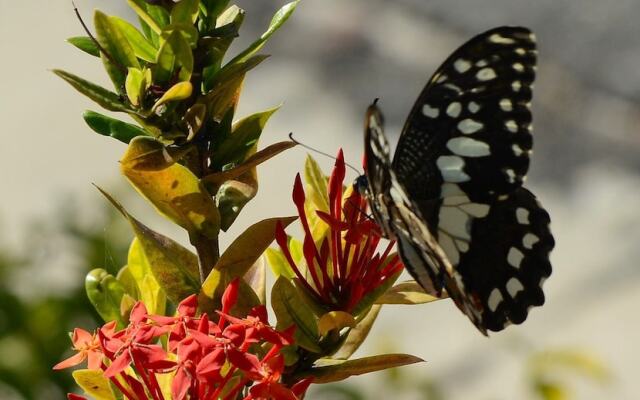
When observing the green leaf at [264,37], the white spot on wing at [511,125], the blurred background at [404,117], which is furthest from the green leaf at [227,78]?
the blurred background at [404,117]

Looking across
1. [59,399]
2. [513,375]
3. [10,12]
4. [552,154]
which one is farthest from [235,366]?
[10,12]

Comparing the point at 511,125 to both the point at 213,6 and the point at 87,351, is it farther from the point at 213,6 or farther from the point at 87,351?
the point at 87,351

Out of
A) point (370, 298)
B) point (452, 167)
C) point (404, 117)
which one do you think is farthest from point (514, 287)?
point (404, 117)

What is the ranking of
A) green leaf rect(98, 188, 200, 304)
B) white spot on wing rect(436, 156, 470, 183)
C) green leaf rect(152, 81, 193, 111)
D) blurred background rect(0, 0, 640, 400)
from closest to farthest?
green leaf rect(152, 81, 193, 111)
green leaf rect(98, 188, 200, 304)
white spot on wing rect(436, 156, 470, 183)
blurred background rect(0, 0, 640, 400)

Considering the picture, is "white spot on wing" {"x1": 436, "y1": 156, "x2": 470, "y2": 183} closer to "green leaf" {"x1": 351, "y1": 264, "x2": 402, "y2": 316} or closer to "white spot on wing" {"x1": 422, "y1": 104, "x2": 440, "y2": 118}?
"white spot on wing" {"x1": 422, "y1": 104, "x2": 440, "y2": 118}

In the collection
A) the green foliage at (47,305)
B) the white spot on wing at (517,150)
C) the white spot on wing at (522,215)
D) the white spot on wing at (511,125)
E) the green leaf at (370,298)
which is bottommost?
the green foliage at (47,305)

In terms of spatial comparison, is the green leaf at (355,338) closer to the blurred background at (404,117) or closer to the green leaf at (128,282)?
the green leaf at (128,282)

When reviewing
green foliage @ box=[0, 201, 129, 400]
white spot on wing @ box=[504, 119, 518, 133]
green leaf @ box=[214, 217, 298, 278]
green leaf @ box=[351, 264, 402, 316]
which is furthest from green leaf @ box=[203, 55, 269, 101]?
green foliage @ box=[0, 201, 129, 400]
